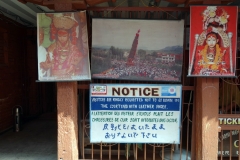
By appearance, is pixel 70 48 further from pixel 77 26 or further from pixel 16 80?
pixel 16 80

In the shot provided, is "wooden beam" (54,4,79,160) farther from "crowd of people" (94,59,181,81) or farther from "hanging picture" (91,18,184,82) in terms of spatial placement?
"crowd of people" (94,59,181,81)

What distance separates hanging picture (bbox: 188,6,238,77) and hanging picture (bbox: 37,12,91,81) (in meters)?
1.71

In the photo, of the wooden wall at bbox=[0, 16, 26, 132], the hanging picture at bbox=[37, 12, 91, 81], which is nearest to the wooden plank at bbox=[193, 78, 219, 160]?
the hanging picture at bbox=[37, 12, 91, 81]

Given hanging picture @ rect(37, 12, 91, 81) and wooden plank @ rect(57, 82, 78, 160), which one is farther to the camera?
wooden plank @ rect(57, 82, 78, 160)

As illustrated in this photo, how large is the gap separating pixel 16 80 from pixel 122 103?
476cm

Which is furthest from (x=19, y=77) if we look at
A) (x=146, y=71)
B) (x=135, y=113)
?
(x=146, y=71)

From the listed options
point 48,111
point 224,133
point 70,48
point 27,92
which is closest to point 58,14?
point 70,48

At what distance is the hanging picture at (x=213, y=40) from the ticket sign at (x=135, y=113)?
547 millimetres

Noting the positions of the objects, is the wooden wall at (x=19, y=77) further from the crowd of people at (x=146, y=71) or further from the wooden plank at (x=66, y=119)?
the crowd of people at (x=146, y=71)

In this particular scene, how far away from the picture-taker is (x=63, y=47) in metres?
3.44

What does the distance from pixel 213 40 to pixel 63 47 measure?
93.0 inches

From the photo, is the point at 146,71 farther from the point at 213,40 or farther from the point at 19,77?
the point at 19,77

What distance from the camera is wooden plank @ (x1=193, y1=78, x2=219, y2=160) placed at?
344 centimetres

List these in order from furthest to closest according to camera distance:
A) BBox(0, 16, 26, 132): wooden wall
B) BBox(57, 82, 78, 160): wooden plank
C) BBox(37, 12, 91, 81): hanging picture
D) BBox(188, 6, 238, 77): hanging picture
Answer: BBox(0, 16, 26, 132): wooden wall
BBox(57, 82, 78, 160): wooden plank
BBox(37, 12, 91, 81): hanging picture
BBox(188, 6, 238, 77): hanging picture
